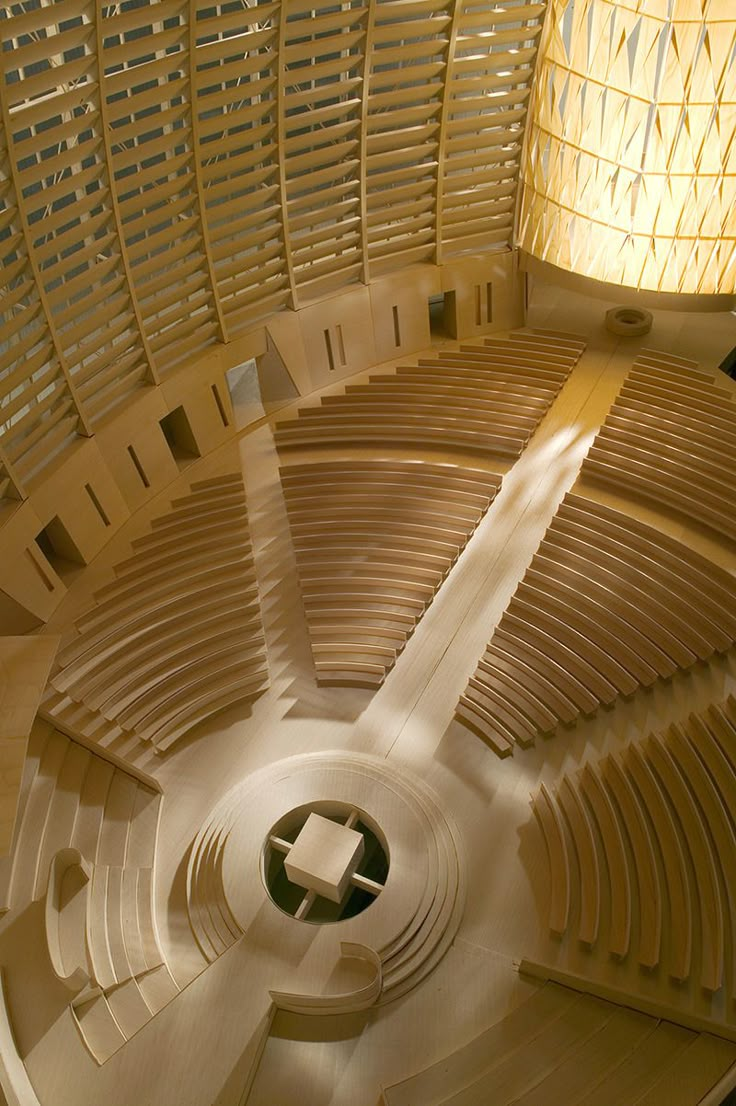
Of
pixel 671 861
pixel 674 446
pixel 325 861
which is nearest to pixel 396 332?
pixel 674 446

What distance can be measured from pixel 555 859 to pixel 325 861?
3.48 metres

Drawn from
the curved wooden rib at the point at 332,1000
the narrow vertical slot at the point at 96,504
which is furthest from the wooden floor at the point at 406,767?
the narrow vertical slot at the point at 96,504

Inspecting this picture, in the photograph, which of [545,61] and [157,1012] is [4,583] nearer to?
[157,1012]

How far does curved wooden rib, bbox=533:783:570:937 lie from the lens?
517 inches

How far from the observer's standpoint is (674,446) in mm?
20031

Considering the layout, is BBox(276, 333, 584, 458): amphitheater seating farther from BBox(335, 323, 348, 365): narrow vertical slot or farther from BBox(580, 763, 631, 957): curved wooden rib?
BBox(580, 763, 631, 957): curved wooden rib

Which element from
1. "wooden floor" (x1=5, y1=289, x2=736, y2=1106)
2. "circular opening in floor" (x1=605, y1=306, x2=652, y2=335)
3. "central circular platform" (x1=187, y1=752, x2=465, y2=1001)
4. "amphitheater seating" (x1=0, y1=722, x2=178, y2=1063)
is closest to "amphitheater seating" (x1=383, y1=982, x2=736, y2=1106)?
"wooden floor" (x1=5, y1=289, x2=736, y2=1106)

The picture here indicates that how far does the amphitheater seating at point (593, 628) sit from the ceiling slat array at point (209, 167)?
8.49m

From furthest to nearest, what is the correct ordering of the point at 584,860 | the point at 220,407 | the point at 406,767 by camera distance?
the point at 220,407 < the point at 406,767 < the point at 584,860

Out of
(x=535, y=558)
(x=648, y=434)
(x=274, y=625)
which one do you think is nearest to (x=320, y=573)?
(x=274, y=625)

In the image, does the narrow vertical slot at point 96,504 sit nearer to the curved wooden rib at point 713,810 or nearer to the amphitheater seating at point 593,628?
the amphitheater seating at point 593,628

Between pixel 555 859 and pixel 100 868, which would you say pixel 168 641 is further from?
pixel 555 859

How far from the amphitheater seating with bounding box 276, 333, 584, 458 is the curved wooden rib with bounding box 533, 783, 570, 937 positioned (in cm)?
879

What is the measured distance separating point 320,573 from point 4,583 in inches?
235
